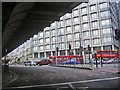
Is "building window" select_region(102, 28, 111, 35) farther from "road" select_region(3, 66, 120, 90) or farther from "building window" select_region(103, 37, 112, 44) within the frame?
"road" select_region(3, 66, 120, 90)

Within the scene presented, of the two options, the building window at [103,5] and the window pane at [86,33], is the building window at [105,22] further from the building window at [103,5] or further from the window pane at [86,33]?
the window pane at [86,33]

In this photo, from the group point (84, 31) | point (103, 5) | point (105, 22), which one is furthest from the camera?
point (84, 31)

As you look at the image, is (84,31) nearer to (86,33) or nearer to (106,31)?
(86,33)

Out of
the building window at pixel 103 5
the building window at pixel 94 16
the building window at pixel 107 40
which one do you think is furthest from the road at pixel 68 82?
the building window at pixel 94 16

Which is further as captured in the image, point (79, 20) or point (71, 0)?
point (79, 20)

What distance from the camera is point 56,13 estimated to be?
61.4ft

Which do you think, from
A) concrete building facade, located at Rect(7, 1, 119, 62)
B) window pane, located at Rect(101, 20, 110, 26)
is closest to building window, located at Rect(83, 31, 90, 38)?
concrete building facade, located at Rect(7, 1, 119, 62)

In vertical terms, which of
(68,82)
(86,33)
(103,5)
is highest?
(103,5)

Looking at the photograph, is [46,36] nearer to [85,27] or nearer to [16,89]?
[85,27]

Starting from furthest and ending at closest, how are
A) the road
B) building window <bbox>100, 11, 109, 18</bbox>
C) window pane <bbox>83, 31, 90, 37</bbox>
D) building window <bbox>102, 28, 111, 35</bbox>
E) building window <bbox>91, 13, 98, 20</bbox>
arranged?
window pane <bbox>83, 31, 90, 37</bbox> → building window <bbox>91, 13, 98, 20</bbox> → building window <bbox>100, 11, 109, 18</bbox> → building window <bbox>102, 28, 111, 35</bbox> → the road

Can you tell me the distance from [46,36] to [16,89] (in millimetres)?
102277

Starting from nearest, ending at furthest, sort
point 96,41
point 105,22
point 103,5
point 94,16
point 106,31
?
1. point 106,31
2. point 105,22
3. point 103,5
4. point 96,41
5. point 94,16

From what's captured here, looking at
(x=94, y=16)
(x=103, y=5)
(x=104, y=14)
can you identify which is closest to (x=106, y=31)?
(x=104, y=14)

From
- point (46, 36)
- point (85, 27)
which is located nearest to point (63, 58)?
point (85, 27)
